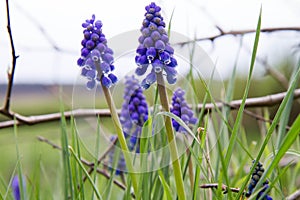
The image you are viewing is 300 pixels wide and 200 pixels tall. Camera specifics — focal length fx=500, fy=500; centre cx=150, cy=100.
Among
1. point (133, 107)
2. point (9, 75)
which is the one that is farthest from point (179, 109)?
point (9, 75)

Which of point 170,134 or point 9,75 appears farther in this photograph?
point 9,75

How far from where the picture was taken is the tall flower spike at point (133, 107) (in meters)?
0.89

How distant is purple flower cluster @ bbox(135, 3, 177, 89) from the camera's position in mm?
546

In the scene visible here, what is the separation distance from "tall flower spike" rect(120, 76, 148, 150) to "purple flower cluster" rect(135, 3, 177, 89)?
0.30 m

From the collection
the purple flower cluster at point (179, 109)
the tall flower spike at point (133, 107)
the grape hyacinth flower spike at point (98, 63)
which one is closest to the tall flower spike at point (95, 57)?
the grape hyacinth flower spike at point (98, 63)

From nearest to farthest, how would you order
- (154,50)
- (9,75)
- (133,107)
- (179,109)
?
(154,50), (179,109), (133,107), (9,75)

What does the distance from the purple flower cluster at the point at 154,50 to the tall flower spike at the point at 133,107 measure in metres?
0.30

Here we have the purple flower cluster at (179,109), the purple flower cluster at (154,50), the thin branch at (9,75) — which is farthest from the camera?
the thin branch at (9,75)

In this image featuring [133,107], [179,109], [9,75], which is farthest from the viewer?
[9,75]

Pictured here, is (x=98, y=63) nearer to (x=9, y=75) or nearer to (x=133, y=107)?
(x=133, y=107)

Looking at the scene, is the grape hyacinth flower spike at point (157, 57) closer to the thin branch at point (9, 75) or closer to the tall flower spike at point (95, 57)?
the tall flower spike at point (95, 57)

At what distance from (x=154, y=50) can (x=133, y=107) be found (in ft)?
1.14

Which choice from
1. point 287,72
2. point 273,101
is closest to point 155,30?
point 273,101

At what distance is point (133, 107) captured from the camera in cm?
89
